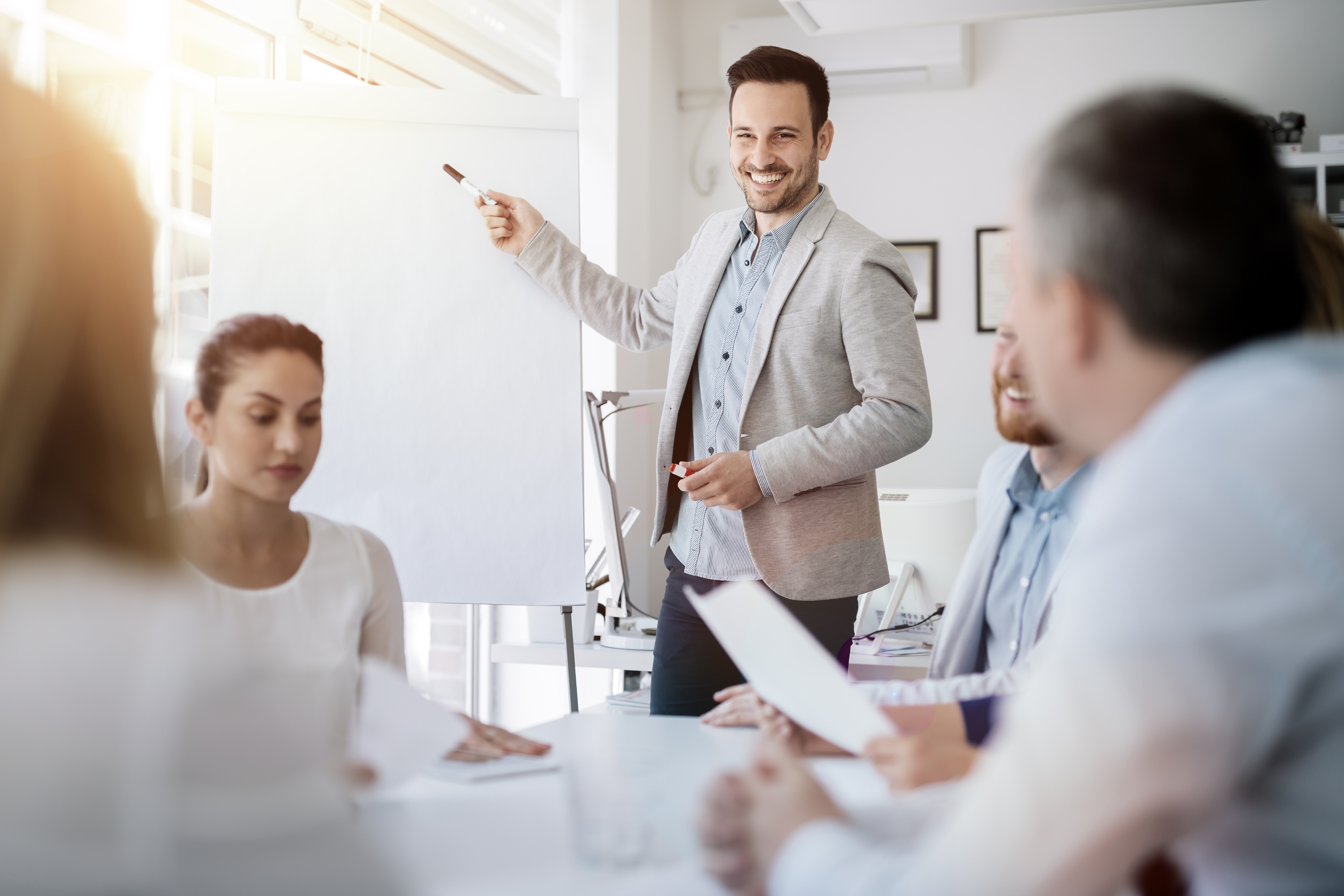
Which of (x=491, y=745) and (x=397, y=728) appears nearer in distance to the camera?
(x=397, y=728)

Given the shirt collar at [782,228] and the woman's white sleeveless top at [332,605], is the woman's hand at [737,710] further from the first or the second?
the shirt collar at [782,228]

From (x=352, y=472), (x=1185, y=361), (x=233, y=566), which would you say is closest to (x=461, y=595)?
(x=352, y=472)

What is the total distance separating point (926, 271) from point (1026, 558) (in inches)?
101

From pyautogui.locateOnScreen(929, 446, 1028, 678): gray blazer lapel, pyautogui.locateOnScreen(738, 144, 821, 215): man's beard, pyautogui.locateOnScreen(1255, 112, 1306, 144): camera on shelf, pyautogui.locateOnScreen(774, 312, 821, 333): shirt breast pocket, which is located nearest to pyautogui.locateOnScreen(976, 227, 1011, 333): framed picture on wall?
pyautogui.locateOnScreen(1255, 112, 1306, 144): camera on shelf

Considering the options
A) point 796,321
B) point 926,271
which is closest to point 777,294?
point 796,321

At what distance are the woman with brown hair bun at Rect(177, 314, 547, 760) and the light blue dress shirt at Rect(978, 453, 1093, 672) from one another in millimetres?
573

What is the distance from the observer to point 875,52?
3.47m

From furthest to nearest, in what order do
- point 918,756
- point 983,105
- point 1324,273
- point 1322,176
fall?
point 983,105, point 1322,176, point 918,756, point 1324,273

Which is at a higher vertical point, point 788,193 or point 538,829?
point 788,193

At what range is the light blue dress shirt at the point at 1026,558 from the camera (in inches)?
47.8

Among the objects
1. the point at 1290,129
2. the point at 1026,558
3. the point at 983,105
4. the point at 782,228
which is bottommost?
the point at 1026,558

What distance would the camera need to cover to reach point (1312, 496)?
0.44 m

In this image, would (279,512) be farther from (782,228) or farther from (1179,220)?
(782,228)

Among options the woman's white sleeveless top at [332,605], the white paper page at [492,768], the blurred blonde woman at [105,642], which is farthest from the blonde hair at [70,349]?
the white paper page at [492,768]
